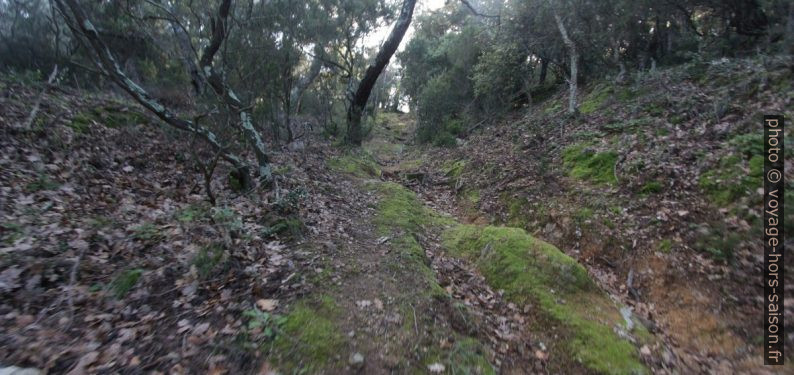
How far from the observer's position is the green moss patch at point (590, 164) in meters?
7.21

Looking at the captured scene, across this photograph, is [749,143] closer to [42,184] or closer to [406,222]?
[406,222]

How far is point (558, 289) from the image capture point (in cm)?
464

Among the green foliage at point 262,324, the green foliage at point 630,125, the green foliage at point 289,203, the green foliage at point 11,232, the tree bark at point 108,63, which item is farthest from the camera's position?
the green foliage at point 630,125

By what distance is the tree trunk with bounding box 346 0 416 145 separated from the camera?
40.9 feet

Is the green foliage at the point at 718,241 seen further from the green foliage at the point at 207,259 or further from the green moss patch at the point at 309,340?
the green foliage at the point at 207,259

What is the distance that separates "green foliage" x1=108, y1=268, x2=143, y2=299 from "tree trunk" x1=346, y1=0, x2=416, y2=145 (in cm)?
1034

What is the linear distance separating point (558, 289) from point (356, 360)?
109 inches

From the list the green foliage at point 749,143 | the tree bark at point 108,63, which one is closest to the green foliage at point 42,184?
the tree bark at point 108,63

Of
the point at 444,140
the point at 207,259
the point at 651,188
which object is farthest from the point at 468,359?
the point at 444,140

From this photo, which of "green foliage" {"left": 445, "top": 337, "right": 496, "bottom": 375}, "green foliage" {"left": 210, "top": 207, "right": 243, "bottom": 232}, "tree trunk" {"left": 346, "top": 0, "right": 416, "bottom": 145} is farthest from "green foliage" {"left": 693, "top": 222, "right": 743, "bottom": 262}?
"tree trunk" {"left": 346, "top": 0, "right": 416, "bottom": 145}

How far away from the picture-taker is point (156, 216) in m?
5.23

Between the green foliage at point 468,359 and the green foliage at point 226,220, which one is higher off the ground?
the green foliage at point 226,220

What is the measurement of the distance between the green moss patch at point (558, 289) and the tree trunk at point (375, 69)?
858 cm

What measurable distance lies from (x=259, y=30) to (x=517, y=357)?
438 inches
